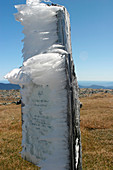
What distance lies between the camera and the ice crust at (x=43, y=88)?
83.7 inches

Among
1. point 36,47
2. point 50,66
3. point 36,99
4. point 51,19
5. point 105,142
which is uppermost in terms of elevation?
point 51,19

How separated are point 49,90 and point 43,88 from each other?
0.13 metres

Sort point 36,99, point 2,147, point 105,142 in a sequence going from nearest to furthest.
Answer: point 36,99, point 2,147, point 105,142

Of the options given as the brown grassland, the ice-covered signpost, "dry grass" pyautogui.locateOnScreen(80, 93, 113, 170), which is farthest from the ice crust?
"dry grass" pyautogui.locateOnScreen(80, 93, 113, 170)

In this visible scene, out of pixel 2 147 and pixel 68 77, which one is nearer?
pixel 68 77

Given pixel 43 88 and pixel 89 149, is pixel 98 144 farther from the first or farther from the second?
pixel 43 88

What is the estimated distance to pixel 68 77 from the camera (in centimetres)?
208

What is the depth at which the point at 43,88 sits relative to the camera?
2.34 m

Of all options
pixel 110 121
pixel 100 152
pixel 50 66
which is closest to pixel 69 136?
pixel 50 66

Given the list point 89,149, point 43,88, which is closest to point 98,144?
point 89,149

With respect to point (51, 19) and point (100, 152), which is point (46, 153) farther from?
point (100, 152)

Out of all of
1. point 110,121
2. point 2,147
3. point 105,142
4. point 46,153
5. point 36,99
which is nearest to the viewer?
point 46,153

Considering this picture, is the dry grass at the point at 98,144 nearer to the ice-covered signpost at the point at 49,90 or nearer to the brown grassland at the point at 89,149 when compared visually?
the brown grassland at the point at 89,149

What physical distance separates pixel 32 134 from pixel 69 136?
0.78 m
